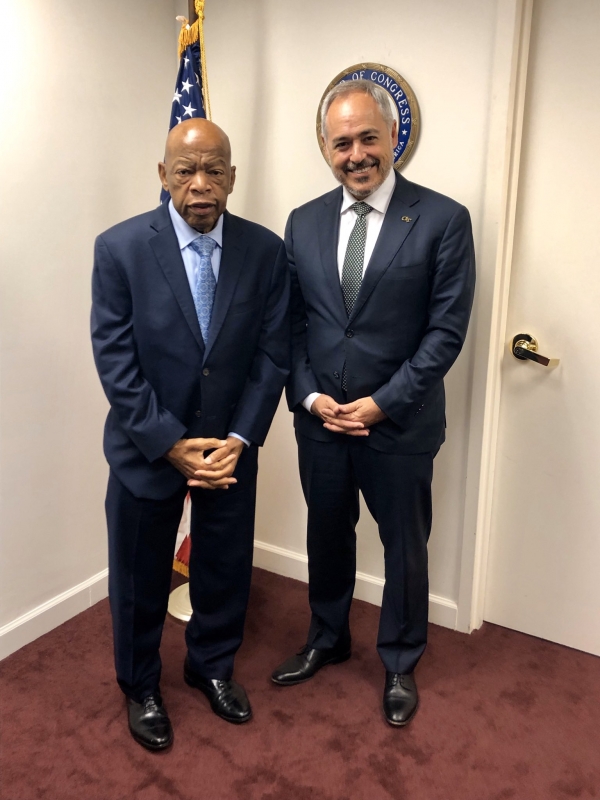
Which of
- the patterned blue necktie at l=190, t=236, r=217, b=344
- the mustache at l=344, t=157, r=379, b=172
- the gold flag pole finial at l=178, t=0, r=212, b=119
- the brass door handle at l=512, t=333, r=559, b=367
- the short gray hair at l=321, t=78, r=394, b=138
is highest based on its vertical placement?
the gold flag pole finial at l=178, t=0, r=212, b=119

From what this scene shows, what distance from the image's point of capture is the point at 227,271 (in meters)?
1.73

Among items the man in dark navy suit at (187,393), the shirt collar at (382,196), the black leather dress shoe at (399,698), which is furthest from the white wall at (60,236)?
the black leather dress shoe at (399,698)

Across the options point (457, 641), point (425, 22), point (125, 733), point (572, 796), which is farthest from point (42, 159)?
point (572, 796)

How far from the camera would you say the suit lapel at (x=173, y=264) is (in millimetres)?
1656

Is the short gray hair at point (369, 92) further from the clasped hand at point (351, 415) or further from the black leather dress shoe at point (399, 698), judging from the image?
the black leather dress shoe at point (399, 698)

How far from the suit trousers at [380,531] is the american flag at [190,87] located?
1.04 m

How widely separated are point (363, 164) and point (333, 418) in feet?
2.19

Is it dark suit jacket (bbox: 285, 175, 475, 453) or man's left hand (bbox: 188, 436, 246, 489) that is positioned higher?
dark suit jacket (bbox: 285, 175, 475, 453)

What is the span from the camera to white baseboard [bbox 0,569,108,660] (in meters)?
2.21

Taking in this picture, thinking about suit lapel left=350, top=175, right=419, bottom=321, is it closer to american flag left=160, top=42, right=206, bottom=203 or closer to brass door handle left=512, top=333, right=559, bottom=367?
brass door handle left=512, top=333, right=559, bottom=367

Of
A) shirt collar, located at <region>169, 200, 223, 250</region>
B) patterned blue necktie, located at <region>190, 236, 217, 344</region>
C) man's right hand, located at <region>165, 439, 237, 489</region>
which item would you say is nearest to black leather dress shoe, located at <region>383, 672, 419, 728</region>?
man's right hand, located at <region>165, 439, 237, 489</region>

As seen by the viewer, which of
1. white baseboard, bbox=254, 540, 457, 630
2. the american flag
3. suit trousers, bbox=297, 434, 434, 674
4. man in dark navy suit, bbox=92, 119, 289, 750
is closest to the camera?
man in dark navy suit, bbox=92, 119, 289, 750

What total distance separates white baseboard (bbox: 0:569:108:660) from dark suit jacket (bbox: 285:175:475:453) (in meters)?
1.17

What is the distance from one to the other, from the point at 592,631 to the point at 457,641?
0.44 metres
